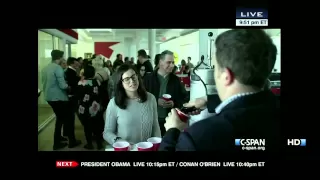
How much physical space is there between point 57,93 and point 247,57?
1.08 m

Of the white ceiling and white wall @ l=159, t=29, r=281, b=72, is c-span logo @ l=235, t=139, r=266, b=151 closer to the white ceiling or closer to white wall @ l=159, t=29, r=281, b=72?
white wall @ l=159, t=29, r=281, b=72

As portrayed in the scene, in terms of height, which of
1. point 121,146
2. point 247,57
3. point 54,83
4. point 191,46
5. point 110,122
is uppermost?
A: point 191,46

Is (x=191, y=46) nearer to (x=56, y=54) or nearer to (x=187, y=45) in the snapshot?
(x=187, y=45)

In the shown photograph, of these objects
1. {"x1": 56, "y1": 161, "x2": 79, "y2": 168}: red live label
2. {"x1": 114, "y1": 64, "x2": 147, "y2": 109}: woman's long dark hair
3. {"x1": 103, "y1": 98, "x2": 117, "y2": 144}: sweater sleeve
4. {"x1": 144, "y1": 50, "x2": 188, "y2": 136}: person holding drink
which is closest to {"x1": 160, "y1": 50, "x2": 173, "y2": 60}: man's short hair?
{"x1": 144, "y1": 50, "x2": 188, "y2": 136}: person holding drink

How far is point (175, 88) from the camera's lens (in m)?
1.81

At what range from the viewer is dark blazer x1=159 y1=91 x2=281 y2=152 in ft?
4.11

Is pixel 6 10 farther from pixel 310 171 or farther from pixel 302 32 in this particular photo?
pixel 310 171

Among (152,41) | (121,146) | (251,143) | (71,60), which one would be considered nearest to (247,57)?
(251,143)

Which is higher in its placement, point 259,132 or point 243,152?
point 259,132

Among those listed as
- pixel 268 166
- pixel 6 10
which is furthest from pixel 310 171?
pixel 6 10

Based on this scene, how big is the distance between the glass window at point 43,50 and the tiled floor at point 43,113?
0.04 metres

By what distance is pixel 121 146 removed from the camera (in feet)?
5.39

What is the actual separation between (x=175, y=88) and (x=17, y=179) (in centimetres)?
104

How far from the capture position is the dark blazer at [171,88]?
1.77 metres
